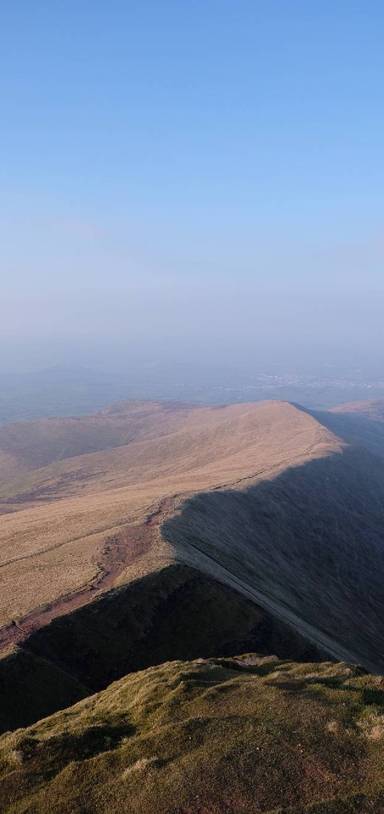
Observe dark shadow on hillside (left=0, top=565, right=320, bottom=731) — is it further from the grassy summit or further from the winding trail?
the grassy summit

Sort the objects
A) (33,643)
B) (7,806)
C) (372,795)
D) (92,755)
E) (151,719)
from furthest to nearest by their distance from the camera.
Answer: (33,643), (151,719), (92,755), (7,806), (372,795)

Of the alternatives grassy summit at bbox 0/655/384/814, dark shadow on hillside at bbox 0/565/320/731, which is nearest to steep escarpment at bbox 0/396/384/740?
dark shadow on hillside at bbox 0/565/320/731

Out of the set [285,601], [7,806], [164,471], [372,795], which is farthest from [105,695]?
[164,471]

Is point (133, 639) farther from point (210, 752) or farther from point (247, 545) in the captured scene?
point (247, 545)

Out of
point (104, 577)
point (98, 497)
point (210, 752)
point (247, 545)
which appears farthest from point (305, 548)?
point (210, 752)

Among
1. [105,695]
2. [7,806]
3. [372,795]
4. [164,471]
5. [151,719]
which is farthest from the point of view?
[164,471]

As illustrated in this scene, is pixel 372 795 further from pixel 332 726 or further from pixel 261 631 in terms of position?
pixel 261 631

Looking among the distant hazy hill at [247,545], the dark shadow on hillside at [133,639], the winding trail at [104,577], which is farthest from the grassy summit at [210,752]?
the distant hazy hill at [247,545]

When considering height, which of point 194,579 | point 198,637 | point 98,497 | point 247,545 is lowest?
point 247,545
